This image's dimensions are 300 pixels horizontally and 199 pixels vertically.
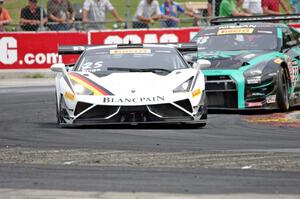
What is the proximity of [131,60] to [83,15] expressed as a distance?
10.5 metres

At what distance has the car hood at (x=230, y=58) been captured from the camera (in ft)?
49.4

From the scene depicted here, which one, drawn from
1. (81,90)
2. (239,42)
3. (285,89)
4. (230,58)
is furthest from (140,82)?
(239,42)

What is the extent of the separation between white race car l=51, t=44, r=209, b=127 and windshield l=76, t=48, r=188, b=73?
0.07 m

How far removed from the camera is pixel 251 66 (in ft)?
48.9

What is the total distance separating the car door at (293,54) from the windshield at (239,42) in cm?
26

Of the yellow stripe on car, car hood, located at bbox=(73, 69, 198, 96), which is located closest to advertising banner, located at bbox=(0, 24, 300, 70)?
car hood, located at bbox=(73, 69, 198, 96)

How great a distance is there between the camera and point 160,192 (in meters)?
7.52

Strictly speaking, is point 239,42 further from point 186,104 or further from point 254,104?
point 186,104

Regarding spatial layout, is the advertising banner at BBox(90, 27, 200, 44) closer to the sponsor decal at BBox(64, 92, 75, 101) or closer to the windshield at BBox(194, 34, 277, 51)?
the windshield at BBox(194, 34, 277, 51)

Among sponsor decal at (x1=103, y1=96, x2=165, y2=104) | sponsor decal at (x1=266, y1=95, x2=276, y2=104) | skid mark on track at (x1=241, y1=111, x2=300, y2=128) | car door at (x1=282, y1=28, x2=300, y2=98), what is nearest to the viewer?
sponsor decal at (x1=103, y1=96, x2=165, y2=104)

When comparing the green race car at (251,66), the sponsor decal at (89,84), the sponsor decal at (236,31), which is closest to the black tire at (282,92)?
the green race car at (251,66)

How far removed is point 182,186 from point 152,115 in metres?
4.60

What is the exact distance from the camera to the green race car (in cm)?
1484

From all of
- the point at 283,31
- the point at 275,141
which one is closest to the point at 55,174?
the point at 275,141
